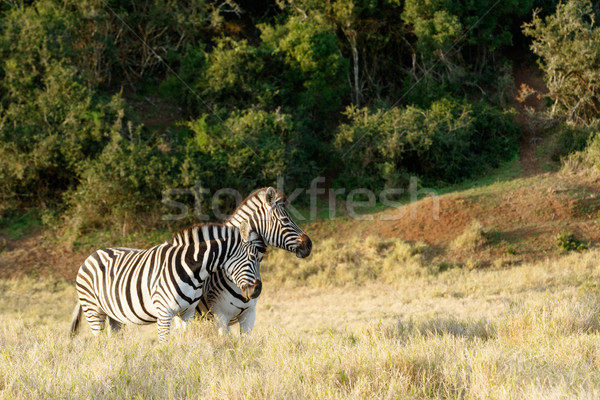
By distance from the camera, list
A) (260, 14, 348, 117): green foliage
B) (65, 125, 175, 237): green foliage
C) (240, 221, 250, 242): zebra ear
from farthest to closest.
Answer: (260, 14, 348, 117): green foliage
(65, 125, 175, 237): green foliage
(240, 221, 250, 242): zebra ear

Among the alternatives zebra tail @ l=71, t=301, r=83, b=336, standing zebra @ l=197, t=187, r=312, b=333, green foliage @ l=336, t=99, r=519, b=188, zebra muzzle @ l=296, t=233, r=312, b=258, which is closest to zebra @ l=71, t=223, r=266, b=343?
standing zebra @ l=197, t=187, r=312, b=333

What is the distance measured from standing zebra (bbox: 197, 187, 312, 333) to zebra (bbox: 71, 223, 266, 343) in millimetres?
173

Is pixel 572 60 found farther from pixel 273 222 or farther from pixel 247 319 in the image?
pixel 247 319

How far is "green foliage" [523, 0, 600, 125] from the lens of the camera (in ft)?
73.0

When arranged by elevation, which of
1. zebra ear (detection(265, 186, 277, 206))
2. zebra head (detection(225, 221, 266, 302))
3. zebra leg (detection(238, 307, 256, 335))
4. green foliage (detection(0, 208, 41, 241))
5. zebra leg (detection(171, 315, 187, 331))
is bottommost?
zebra leg (detection(238, 307, 256, 335))

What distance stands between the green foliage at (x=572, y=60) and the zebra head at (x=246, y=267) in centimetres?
1873

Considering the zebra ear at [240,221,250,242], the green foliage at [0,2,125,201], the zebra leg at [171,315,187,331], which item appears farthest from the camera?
the green foliage at [0,2,125,201]

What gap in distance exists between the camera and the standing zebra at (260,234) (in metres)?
7.96

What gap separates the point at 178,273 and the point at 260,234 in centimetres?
130

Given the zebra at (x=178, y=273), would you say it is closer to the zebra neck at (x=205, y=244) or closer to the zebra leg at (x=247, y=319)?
the zebra neck at (x=205, y=244)

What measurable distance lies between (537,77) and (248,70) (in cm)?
1291

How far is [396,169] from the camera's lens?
851 inches

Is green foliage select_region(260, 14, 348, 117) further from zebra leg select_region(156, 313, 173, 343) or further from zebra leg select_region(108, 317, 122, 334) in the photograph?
zebra leg select_region(156, 313, 173, 343)

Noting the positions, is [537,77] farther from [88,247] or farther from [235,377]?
[235,377]
